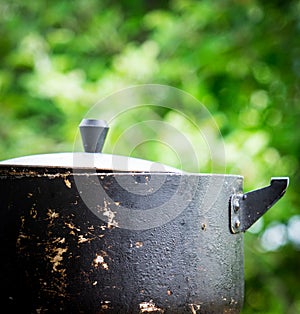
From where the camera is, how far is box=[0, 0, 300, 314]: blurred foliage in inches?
118

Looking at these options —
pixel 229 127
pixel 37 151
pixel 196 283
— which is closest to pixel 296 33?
pixel 229 127

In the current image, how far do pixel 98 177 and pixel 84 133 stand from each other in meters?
0.23

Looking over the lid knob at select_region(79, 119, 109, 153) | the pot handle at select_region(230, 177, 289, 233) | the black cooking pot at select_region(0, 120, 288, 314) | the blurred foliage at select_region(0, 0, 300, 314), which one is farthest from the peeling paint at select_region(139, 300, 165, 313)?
the blurred foliage at select_region(0, 0, 300, 314)

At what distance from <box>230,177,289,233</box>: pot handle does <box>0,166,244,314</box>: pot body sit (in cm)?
14

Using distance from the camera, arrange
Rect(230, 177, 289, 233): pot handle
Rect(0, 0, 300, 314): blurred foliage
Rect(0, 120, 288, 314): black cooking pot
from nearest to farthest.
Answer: Rect(0, 120, 288, 314): black cooking pot < Rect(230, 177, 289, 233): pot handle < Rect(0, 0, 300, 314): blurred foliage

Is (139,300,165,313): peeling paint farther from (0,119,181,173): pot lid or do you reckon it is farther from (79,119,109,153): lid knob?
(79,119,109,153): lid knob

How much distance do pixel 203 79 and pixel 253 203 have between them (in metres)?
1.89

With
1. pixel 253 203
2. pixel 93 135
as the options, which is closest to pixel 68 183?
pixel 93 135

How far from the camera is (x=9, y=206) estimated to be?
115cm

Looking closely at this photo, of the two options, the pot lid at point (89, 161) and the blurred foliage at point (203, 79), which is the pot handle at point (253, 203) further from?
the blurred foliage at point (203, 79)

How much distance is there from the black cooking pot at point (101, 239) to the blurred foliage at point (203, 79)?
1608mm

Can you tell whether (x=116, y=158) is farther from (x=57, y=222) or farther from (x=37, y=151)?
(x=37, y=151)

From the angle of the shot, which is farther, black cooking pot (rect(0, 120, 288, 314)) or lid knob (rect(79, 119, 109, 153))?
lid knob (rect(79, 119, 109, 153))

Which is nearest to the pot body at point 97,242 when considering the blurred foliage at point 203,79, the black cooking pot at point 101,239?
the black cooking pot at point 101,239
